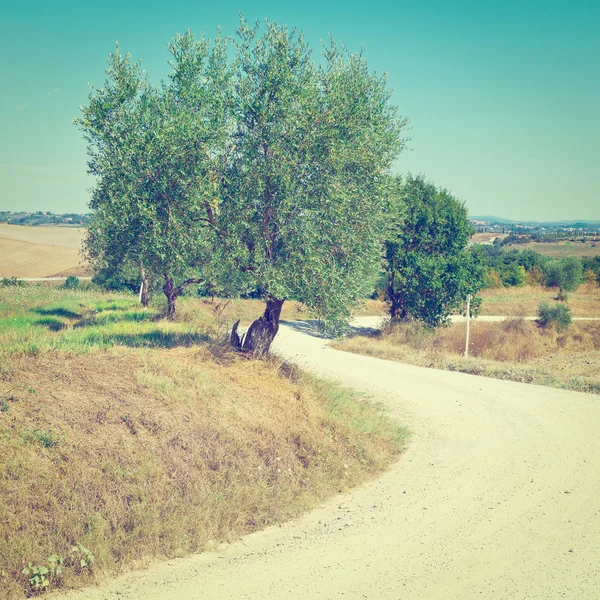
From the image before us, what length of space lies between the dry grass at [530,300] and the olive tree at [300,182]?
3040cm

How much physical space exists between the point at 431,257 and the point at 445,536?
26.2m

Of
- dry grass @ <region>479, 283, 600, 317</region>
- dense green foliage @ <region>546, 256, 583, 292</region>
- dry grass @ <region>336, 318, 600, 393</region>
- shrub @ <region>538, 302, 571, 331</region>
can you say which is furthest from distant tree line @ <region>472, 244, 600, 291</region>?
dry grass @ <region>336, 318, 600, 393</region>

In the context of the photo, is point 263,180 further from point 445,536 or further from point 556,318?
point 556,318

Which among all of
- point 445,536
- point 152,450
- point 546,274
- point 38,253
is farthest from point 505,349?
point 38,253

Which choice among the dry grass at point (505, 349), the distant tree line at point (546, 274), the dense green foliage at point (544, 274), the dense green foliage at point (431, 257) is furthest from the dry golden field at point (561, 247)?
the dense green foliage at point (431, 257)

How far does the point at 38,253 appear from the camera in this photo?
90.8 m

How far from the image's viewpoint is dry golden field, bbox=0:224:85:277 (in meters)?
76.3

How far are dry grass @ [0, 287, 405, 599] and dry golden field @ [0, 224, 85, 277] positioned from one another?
59.3 m

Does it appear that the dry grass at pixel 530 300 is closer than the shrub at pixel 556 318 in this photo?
No

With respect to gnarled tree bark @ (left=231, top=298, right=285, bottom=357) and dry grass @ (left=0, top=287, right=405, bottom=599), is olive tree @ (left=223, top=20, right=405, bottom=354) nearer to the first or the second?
gnarled tree bark @ (left=231, top=298, right=285, bottom=357)

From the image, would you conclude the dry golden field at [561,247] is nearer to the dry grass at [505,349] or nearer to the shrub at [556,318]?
the shrub at [556,318]

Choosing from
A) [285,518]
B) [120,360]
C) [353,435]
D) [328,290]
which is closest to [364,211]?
[328,290]

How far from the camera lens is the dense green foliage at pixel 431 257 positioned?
110 ft

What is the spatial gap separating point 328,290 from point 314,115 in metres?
4.04
